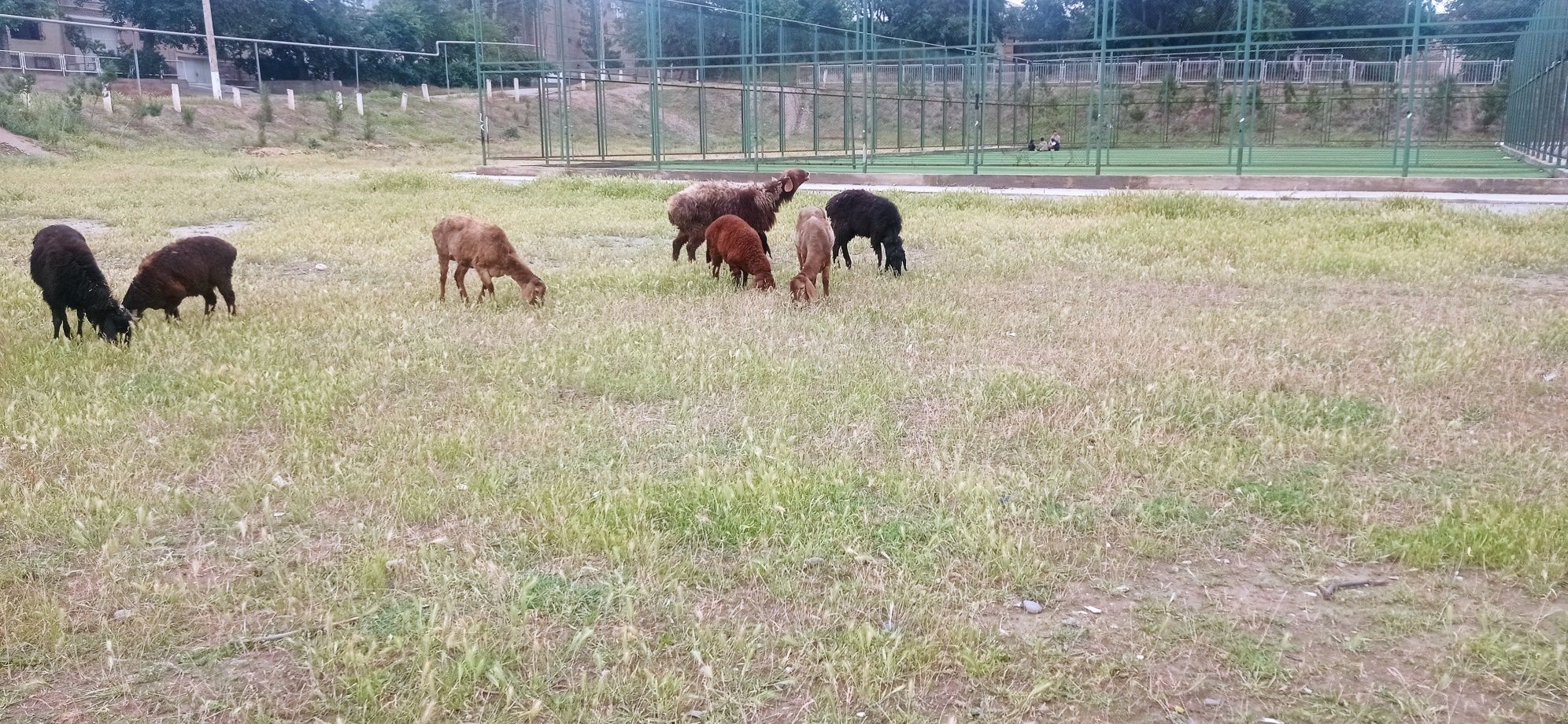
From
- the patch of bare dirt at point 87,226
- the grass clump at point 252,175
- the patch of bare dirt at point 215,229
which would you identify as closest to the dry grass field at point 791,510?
the patch of bare dirt at point 215,229

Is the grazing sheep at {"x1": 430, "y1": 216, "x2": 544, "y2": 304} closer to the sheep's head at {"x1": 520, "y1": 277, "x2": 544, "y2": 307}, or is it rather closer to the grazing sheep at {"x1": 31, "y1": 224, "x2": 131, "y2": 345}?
the sheep's head at {"x1": 520, "y1": 277, "x2": 544, "y2": 307}

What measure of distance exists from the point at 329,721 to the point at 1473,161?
30.1 m

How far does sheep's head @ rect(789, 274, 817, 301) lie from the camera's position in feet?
27.6

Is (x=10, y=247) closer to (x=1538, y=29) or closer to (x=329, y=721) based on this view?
Result: (x=329, y=721)

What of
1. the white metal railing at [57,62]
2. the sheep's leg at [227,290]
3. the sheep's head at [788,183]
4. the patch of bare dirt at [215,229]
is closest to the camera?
the sheep's leg at [227,290]

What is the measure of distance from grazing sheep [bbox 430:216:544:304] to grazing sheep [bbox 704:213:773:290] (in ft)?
5.20

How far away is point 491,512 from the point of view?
4266 mm

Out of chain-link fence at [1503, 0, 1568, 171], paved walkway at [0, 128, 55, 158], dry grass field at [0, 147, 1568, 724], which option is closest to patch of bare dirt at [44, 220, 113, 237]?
dry grass field at [0, 147, 1568, 724]

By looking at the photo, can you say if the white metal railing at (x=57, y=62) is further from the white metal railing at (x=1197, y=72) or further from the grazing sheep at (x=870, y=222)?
the grazing sheep at (x=870, y=222)

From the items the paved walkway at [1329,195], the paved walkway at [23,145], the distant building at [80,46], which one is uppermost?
the distant building at [80,46]

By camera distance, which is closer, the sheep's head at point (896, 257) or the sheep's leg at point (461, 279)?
the sheep's leg at point (461, 279)

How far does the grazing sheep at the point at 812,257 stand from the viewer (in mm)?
8430

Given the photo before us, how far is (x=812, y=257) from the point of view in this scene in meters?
8.69

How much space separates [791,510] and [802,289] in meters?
4.40
